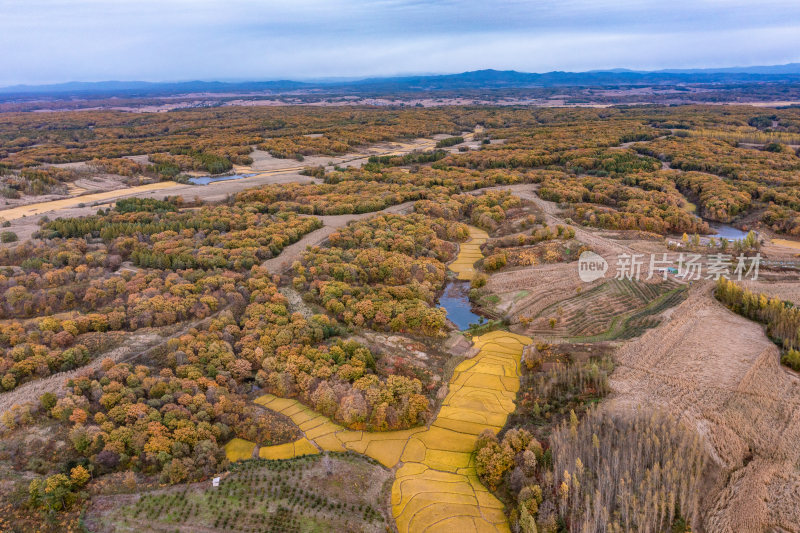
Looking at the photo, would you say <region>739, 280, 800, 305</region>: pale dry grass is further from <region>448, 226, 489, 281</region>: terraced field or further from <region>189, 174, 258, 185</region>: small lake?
Result: <region>189, 174, 258, 185</region>: small lake

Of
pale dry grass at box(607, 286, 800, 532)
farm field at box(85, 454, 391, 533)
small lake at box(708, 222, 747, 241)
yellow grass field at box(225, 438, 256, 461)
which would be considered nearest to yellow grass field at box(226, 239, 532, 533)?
yellow grass field at box(225, 438, 256, 461)

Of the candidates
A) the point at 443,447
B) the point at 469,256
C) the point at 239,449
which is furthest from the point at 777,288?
the point at 239,449

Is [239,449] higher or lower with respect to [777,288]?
lower

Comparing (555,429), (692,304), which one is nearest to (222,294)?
(555,429)

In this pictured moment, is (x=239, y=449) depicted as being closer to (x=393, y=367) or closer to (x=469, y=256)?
(x=393, y=367)

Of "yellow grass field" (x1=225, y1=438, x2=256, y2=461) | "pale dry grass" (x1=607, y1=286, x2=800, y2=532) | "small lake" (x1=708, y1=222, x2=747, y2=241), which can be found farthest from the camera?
"small lake" (x1=708, y1=222, x2=747, y2=241)

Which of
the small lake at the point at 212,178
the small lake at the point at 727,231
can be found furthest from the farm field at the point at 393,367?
the small lake at the point at 212,178

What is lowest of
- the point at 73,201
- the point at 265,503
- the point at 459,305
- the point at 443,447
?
the point at 443,447
